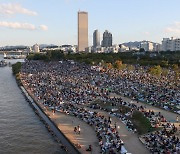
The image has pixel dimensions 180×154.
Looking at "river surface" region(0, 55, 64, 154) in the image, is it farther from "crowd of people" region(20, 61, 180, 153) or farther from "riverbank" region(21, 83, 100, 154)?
"crowd of people" region(20, 61, 180, 153)

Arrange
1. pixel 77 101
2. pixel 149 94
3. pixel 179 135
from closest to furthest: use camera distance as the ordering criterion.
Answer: pixel 179 135, pixel 77 101, pixel 149 94

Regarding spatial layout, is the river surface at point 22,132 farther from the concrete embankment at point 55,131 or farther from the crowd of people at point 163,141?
the crowd of people at point 163,141

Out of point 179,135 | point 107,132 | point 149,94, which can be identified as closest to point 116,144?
point 107,132

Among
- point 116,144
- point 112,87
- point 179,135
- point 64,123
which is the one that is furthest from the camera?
point 112,87

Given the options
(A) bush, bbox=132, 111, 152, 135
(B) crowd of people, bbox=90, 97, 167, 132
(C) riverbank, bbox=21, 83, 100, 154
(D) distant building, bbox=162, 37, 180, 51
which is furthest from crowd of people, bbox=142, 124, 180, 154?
(D) distant building, bbox=162, 37, 180, 51

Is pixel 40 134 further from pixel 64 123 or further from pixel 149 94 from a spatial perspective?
pixel 149 94

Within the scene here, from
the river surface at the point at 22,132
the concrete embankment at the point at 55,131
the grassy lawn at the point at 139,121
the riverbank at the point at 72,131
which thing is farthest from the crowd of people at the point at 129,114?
the river surface at the point at 22,132

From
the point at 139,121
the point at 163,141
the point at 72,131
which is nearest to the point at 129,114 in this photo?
the point at 139,121

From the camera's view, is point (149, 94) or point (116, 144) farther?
point (149, 94)
